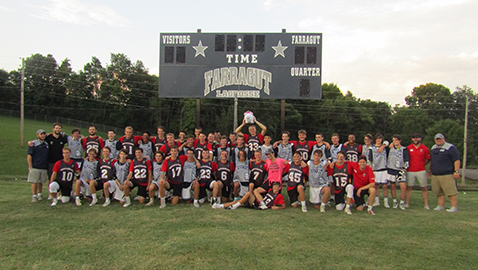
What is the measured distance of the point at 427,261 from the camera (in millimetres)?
4031

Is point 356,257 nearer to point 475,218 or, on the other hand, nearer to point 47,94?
point 475,218

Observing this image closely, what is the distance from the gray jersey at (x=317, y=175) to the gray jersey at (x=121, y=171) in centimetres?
415

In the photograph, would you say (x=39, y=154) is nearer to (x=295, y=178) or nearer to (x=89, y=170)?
(x=89, y=170)

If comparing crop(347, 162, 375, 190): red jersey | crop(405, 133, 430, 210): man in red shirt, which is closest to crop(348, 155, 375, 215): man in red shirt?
crop(347, 162, 375, 190): red jersey

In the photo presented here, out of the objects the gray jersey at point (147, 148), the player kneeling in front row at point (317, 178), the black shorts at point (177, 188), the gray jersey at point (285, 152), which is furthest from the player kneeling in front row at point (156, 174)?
the player kneeling in front row at point (317, 178)

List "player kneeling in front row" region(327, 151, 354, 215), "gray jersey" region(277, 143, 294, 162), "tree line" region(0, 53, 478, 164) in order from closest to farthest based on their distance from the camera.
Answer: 1. "player kneeling in front row" region(327, 151, 354, 215)
2. "gray jersey" region(277, 143, 294, 162)
3. "tree line" region(0, 53, 478, 164)

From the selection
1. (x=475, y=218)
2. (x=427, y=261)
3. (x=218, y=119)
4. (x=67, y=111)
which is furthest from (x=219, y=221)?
(x=67, y=111)

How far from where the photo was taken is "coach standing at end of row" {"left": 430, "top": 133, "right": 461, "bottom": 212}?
22.6 feet

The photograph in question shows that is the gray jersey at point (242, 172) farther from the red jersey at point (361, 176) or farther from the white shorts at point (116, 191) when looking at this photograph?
the white shorts at point (116, 191)

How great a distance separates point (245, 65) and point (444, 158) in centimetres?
694

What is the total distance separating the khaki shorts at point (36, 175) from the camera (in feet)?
23.9

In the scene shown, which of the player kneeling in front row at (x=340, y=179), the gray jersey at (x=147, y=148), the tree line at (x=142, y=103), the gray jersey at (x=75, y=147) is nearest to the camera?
the player kneeling in front row at (x=340, y=179)

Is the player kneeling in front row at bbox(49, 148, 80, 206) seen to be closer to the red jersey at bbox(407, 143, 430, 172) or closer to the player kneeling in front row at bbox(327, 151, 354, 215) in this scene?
the player kneeling in front row at bbox(327, 151, 354, 215)

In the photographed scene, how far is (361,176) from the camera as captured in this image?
6.82 metres
